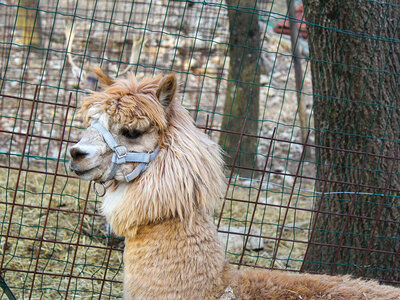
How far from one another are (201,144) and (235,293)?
0.92 metres

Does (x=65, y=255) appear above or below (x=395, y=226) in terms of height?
below

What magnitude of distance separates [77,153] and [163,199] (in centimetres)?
56

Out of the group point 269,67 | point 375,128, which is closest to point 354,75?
point 375,128

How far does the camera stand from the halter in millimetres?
2512

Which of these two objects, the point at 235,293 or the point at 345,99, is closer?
the point at 235,293

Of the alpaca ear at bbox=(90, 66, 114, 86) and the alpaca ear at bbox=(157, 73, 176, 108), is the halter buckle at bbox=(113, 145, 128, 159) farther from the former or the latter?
the alpaca ear at bbox=(90, 66, 114, 86)

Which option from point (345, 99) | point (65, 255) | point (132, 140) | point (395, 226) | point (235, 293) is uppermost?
point (345, 99)

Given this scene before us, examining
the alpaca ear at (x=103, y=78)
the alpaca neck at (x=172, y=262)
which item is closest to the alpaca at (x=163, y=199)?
the alpaca neck at (x=172, y=262)

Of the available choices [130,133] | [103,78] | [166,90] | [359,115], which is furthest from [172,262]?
[359,115]

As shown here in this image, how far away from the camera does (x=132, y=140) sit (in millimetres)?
2578

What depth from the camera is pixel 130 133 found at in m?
2.57

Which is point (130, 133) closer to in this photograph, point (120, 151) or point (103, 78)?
point (120, 151)

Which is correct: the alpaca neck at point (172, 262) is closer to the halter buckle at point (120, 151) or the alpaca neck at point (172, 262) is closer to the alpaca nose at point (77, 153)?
the halter buckle at point (120, 151)

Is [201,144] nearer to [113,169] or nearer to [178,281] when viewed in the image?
[113,169]
